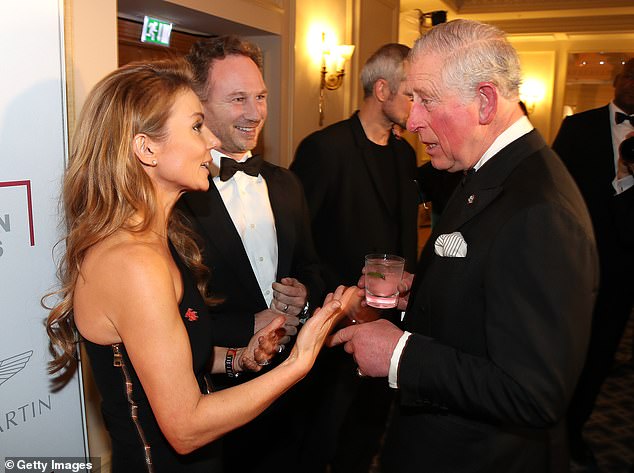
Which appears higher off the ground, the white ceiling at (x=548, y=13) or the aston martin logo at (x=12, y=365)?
the white ceiling at (x=548, y=13)

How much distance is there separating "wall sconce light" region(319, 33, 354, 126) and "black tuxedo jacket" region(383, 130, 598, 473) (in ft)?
12.8

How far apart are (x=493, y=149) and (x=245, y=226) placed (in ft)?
3.59

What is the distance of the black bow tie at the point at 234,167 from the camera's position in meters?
2.27

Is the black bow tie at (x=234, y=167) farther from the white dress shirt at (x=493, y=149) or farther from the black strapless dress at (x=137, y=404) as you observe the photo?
the white dress shirt at (x=493, y=149)

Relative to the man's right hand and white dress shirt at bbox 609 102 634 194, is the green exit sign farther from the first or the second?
white dress shirt at bbox 609 102 634 194

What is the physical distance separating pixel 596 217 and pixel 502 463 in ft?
6.83

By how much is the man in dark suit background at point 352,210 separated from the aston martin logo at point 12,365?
1.35 m

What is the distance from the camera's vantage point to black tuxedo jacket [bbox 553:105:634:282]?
3.18 meters

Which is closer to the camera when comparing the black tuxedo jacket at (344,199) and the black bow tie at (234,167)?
the black bow tie at (234,167)

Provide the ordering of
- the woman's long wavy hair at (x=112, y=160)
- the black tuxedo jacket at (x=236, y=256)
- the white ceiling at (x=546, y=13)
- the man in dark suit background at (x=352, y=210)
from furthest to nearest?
the white ceiling at (x=546, y=13) < the man in dark suit background at (x=352, y=210) < the black tuxedo jacket at (x=236, y=256) < the woman's long wavy hair at (x=112, y=160)

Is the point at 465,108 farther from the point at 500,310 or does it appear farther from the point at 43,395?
the point at 43,395

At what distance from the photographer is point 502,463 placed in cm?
157

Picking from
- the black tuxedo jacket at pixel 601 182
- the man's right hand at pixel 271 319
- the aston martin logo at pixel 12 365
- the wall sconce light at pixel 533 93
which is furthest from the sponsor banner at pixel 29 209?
the wall sconce light at pixel 533 93

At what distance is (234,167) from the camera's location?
7.45 feet
